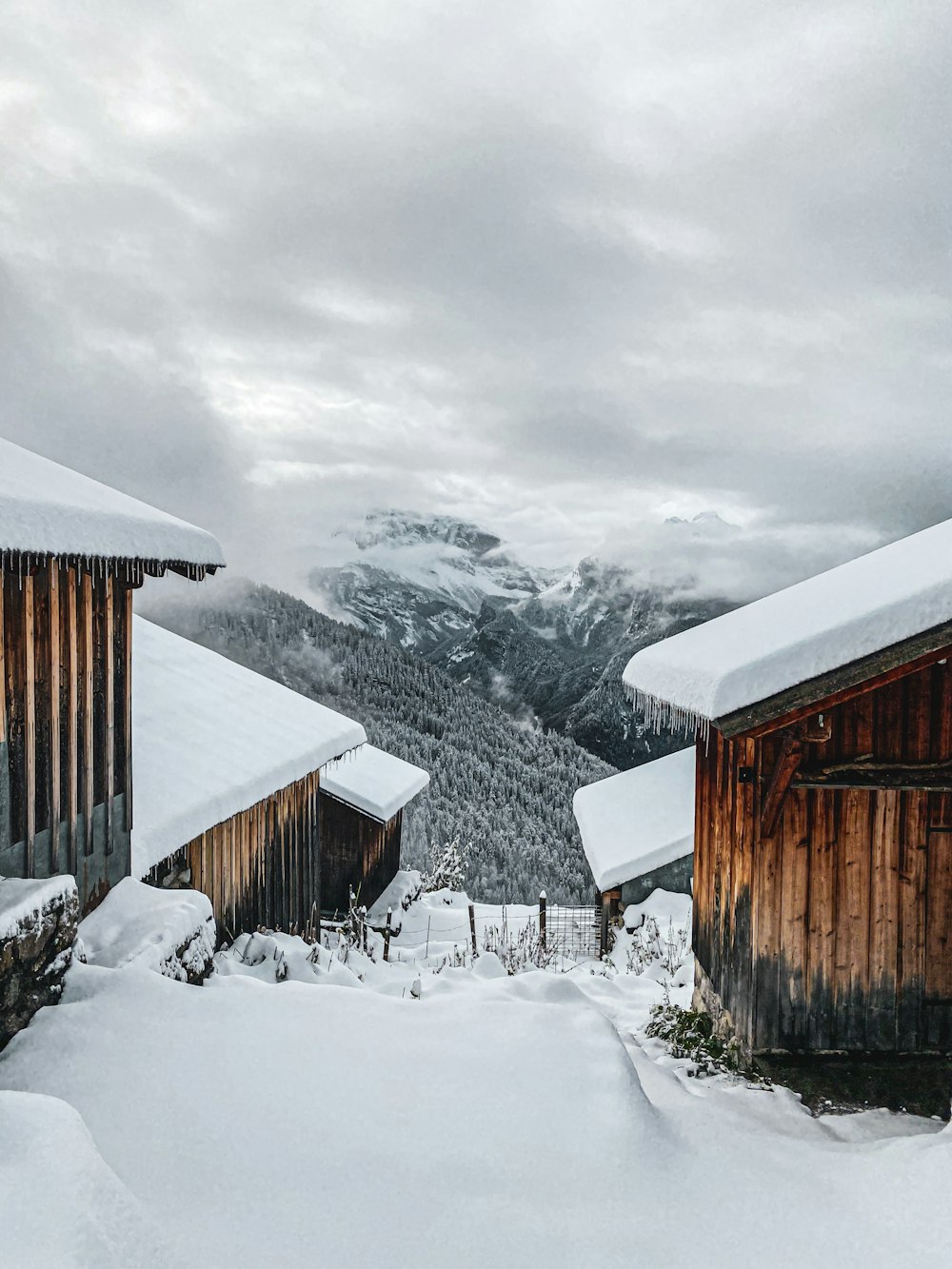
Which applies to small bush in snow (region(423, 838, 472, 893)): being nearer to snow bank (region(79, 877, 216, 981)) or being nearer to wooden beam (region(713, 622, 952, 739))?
snow bank (region(79, 877, 216, 981))

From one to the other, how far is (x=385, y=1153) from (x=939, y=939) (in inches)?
199

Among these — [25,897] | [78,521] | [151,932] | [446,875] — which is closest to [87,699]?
[78,521]

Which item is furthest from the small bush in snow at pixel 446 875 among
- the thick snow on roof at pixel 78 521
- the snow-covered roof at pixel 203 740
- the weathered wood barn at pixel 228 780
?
the thick snow on roof at pixel 78 521

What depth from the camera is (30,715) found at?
493cm

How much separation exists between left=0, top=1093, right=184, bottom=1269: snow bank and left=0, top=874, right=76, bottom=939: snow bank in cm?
121

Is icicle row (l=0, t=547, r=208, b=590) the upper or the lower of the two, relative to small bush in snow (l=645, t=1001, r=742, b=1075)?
upper

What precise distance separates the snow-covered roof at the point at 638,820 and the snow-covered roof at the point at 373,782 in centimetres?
424

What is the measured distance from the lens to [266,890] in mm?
9836

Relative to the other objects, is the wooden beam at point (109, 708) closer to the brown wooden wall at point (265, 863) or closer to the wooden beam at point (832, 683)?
the brown wooden wall at point (265, 863)

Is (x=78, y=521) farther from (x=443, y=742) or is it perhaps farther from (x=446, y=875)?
(x=443, y=742)

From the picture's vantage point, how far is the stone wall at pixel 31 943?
3512 millimetres

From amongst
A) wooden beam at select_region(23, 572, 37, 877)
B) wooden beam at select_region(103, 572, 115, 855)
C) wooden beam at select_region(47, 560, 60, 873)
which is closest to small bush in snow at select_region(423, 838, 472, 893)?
wooden beam at select_region(103, 572, 115, 855)

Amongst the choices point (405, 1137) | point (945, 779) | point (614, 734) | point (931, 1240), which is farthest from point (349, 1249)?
point (614, 734)

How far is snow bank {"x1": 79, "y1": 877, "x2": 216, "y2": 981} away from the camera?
4473mm
